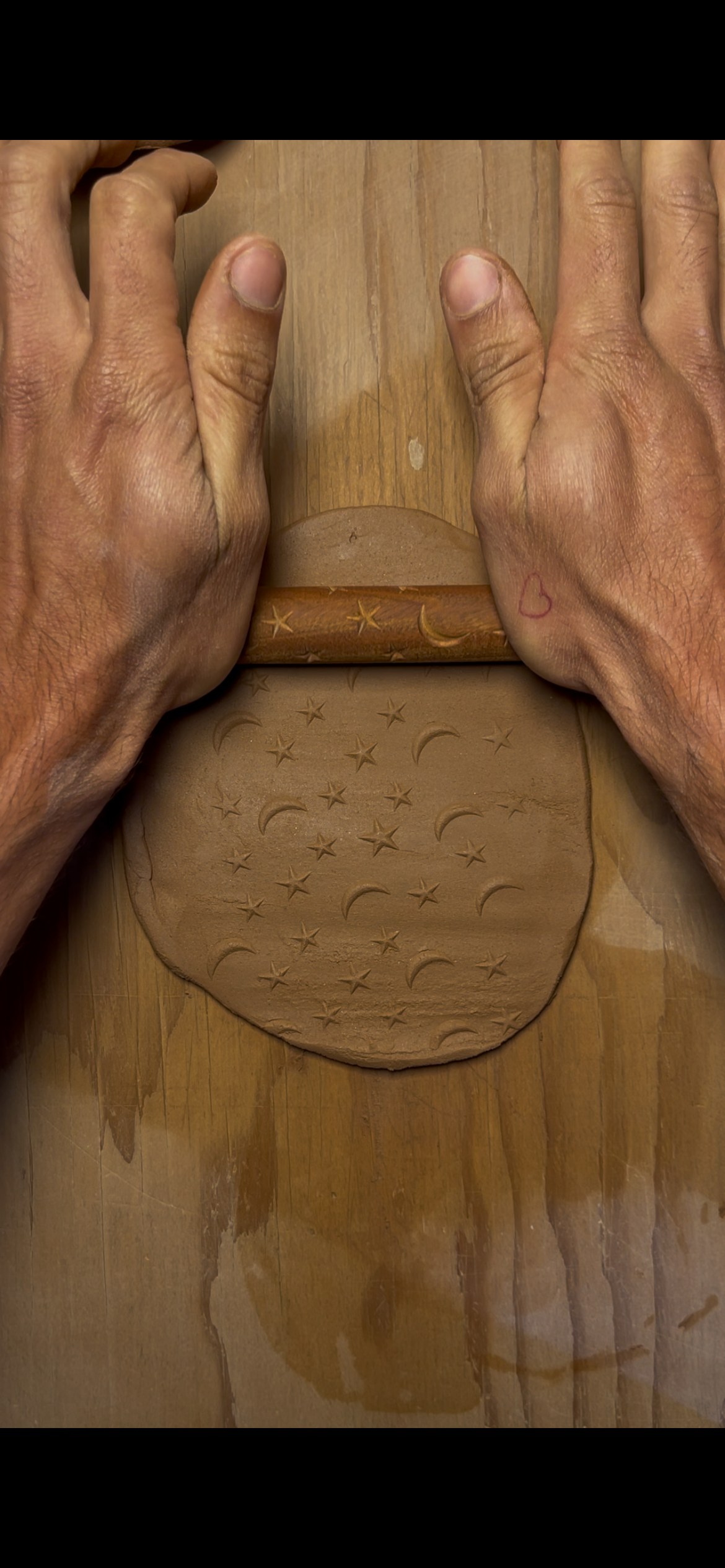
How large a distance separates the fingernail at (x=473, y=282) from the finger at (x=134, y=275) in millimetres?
214

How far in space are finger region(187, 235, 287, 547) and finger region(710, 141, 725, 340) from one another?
0.34 metres

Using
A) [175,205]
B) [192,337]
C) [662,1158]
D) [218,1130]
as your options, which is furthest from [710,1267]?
[175,205]

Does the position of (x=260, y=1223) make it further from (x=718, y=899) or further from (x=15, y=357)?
(x=15, y=357)

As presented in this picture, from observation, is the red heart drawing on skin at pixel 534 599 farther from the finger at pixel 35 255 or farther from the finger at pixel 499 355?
the finger at pixel 35 255

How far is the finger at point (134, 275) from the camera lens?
31.0 inches

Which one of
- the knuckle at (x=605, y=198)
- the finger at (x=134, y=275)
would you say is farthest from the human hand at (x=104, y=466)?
the knuckle at (x=605, y=198)

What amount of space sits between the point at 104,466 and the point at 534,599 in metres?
0.34

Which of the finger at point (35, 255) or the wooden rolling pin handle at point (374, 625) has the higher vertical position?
the finger at point (35, 255)

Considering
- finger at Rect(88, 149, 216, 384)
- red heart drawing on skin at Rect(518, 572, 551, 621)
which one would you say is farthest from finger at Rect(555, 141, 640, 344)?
finger at Rect(88, 149, 216, 384)

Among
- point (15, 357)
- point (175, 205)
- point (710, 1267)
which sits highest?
point (175, 205)

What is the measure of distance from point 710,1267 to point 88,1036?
567 millimetres

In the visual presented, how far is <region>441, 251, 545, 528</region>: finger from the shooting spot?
0.80 meters

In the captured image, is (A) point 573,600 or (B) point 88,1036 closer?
(A) point 573,600

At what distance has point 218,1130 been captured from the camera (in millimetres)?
908
